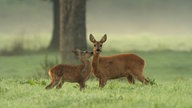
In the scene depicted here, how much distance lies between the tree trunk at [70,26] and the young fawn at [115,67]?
31.4 ft

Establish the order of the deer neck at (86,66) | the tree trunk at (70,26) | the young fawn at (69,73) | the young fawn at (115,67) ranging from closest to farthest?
the young fawn at (69,73), the deer neck at (86,66), the young fawn at (115,67), the tree trunk at (70,26)

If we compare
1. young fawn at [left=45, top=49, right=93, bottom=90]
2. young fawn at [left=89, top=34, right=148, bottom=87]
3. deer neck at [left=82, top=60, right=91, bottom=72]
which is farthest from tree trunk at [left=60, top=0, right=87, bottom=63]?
young fawn at [left=45, top=49, right=93, bottom=90]

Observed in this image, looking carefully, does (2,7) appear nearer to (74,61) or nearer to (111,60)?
(74,61)

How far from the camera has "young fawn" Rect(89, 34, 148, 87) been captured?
51.2 ft

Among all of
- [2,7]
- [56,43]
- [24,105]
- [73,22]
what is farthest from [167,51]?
[24,105]

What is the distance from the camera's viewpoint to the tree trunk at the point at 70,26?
25719 mm

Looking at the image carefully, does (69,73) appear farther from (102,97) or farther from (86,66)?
(102,97)

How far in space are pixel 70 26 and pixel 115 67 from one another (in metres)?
10.4

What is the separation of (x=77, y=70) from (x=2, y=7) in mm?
43250

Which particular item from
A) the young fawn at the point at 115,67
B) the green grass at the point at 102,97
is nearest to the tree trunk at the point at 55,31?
the young fawn at the point at 115,67

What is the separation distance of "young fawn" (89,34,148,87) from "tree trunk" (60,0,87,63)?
31.4ft

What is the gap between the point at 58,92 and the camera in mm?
14297

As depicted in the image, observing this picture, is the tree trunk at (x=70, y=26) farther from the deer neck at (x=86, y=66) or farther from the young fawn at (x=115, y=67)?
the deer neck at (x=86, y=66)

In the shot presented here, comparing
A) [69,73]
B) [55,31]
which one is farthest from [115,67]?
[55,31]
